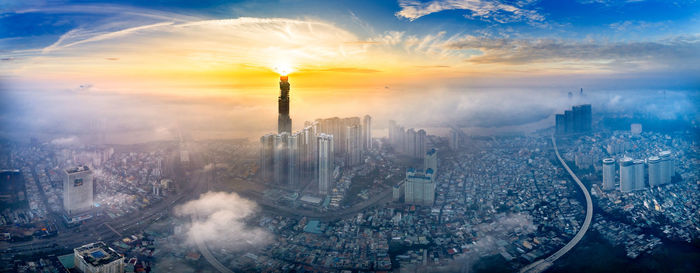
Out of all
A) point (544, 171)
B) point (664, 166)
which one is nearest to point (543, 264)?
point (544, 171)

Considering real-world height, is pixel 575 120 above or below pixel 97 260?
above

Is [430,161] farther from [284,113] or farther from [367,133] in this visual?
[284,113]

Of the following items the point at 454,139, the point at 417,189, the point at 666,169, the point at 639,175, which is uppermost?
the point at 454,139

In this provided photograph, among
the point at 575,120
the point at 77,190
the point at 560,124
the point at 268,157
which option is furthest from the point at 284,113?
the point at 575,120

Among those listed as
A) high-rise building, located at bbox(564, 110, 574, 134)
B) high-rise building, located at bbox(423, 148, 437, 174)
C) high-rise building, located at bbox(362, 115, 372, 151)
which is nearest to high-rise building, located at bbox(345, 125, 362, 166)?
high-rise building, located at bbox(362, 115, 372, 151)

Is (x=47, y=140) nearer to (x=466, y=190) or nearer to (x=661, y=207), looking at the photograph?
(x=466, y=190)

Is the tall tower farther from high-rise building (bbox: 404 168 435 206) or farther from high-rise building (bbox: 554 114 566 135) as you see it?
high-rise building (bbox: 554 114 566 135)

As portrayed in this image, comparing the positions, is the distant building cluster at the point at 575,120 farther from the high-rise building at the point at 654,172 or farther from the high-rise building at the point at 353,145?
the high-rise building at the point at 353,145

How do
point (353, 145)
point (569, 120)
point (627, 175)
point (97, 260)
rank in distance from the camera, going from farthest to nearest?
1. point (569, 120)
2. point (353, 145)
3. point (627, 175)
4. point (97, 260)
